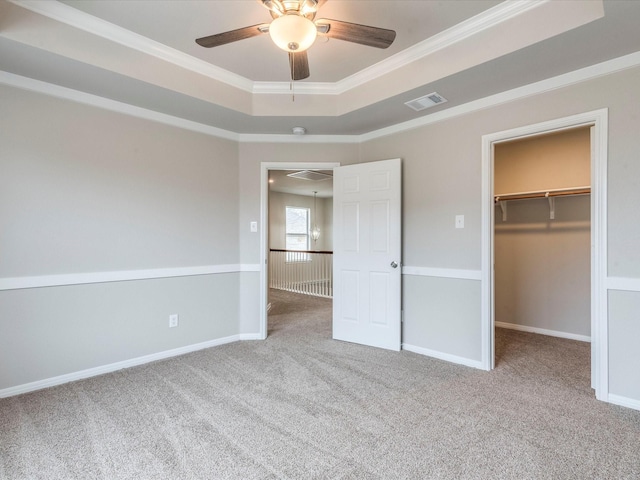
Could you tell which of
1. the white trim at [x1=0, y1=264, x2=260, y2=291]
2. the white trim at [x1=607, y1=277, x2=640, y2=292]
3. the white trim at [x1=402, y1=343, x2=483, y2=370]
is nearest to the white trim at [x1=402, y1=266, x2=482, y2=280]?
the white trim at [x1=402, y1=343, x2=483, y2=370]

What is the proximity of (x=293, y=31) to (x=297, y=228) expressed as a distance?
323 inches

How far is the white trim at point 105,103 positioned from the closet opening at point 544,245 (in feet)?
10.6

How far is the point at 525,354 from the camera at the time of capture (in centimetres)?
327

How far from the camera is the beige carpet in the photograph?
1670 millimetres


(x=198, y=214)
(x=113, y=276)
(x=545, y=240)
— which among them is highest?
(x=198, y=214)

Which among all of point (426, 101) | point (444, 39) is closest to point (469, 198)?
point (426, 101)

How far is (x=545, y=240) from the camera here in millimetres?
3992

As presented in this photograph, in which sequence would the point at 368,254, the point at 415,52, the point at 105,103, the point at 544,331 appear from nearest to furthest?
the point at 415,52 → the point at 105,103 → the point at 368,254 → the point at 544,331

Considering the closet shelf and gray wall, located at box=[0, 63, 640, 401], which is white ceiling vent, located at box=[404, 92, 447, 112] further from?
the closet shelf

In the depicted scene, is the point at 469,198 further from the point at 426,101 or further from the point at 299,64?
the point at 299,64

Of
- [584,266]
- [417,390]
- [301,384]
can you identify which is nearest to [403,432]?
[417,390]

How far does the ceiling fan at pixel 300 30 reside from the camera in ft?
5.40

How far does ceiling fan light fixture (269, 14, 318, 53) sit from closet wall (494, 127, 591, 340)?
353 centimetres

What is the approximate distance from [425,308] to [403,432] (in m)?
1.53
